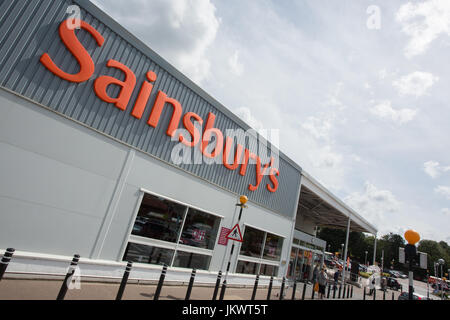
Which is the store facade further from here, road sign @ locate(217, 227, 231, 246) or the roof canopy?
the roof canopy

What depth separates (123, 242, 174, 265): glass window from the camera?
8.69 meters

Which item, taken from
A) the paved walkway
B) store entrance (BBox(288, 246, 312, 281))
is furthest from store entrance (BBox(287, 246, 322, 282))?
the paved walkway

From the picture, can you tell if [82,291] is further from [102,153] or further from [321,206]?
[321,206]

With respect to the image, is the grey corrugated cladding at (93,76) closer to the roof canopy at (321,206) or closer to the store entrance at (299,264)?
the roof canopy at (321,206)

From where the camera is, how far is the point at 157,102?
942cm

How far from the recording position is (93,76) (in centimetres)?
793

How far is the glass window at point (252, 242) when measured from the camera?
521 inches

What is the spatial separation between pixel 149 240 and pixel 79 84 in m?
5.86

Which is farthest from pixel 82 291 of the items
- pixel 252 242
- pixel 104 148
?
pixel 252 242

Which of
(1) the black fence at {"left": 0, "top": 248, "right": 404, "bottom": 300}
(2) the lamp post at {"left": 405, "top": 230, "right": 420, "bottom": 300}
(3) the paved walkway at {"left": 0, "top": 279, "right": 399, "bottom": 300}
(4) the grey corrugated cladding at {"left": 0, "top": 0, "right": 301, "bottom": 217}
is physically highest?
(4) the grey corrugated cladding at {"left": 0, "top": 0, "right": 301, "bottom": 217}

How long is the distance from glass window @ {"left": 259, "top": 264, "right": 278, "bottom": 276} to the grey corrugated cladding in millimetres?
6624

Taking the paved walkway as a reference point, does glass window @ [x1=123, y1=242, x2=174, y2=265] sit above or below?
above

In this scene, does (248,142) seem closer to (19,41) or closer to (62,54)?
(62,54)

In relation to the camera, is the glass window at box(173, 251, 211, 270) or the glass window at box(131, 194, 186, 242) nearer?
the glass window at box(131, 194, 186, 242)
